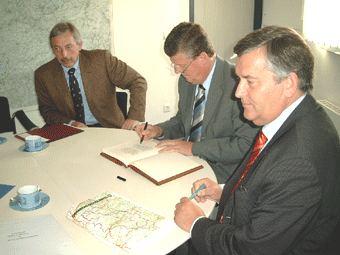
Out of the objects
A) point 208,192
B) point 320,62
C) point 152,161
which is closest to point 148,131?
point 152,161

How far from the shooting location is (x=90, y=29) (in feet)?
11.9

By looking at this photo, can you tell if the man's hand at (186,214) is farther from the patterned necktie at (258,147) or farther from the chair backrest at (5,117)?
the chair backrest at (5,117)

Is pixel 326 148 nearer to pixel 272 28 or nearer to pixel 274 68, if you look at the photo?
pixel 274 68

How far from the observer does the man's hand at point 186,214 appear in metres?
1.11

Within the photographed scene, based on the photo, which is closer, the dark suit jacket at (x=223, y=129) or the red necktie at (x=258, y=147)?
the red necktie at (x=258, y=147)

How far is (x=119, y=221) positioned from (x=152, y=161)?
1.72 ft

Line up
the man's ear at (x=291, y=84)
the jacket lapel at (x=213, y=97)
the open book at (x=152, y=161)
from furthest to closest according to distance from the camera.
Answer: the jacket lapel at (x=213, y=97) < the open book at (x=152, y=161) < the man's ear at (x=291, y=84)

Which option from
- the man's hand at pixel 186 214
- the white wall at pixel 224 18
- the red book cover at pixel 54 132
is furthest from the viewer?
the white wall at pixel 224 18

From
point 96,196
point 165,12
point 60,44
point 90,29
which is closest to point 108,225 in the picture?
point 96,196

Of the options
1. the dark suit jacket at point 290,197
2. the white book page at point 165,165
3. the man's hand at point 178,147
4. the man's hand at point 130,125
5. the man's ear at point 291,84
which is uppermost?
the man's ear at point 291,84

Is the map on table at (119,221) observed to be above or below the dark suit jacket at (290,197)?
below

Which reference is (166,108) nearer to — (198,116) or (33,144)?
(198,116)

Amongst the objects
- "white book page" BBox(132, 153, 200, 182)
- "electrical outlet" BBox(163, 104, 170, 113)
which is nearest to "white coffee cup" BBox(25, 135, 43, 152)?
"white book page" BBox(132, 153, 200, 182)

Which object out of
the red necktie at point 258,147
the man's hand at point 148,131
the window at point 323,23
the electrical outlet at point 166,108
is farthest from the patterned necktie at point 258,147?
the electrical outlet at point 166,108
